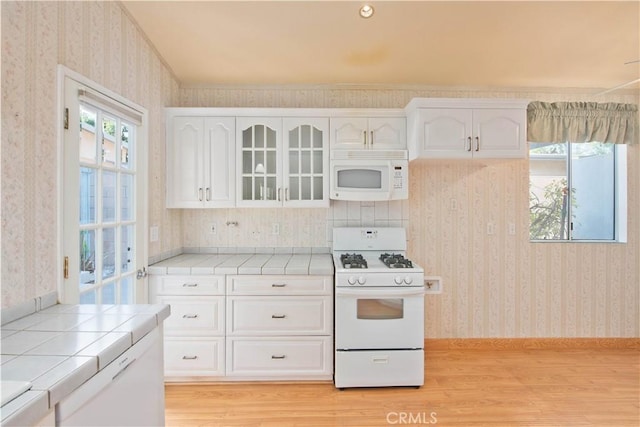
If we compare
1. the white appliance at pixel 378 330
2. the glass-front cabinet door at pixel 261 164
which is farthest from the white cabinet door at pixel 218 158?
the white appliance at pixel 378 330

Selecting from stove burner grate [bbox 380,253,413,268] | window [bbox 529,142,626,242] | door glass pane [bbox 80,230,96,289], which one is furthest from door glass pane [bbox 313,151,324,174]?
window [bbox 529,142,626,242]

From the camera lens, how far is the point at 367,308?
7.63 feet

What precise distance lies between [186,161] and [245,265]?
1058mm

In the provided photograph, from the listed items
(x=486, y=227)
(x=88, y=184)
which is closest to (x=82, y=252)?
(x=88, y=184)

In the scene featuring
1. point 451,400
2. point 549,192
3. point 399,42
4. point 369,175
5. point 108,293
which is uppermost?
point 399,42

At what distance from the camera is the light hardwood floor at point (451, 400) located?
2.02 meters

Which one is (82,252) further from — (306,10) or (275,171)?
(306,10)

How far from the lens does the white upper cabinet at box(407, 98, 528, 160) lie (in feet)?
8.26

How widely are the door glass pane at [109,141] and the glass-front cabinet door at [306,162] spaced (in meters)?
1.25

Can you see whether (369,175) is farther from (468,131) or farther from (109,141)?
(109,141)

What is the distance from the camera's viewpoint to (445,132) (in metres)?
2.53

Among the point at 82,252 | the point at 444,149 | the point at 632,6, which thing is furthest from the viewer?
the point at 444,149

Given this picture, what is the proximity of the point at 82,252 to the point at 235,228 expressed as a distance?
1.37 meters

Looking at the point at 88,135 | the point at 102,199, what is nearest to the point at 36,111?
the point at 88,135
